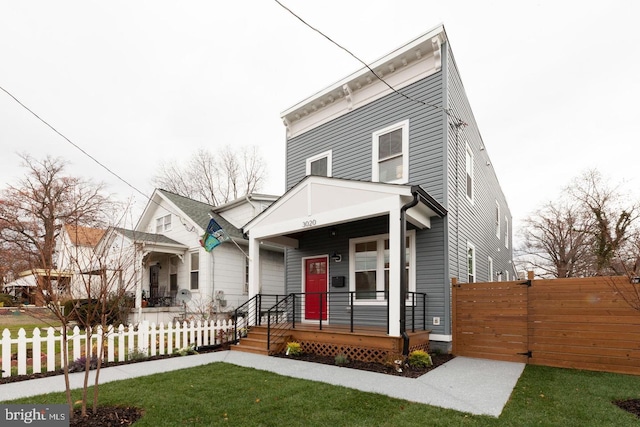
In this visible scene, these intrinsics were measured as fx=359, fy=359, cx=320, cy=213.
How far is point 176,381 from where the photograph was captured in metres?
5.78

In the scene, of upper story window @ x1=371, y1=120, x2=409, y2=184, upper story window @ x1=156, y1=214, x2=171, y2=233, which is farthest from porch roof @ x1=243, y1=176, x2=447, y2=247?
upper story window @ x1=156, y1=214, x2=171, y2=233

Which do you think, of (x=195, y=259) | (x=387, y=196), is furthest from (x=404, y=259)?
(x=195, y=259)

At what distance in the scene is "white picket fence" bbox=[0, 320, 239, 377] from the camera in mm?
6227

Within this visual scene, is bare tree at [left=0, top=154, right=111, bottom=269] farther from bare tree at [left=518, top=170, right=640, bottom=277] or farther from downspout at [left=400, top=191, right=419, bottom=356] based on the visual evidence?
bare tree at [left=518, top=170, right=640, bottom=277]

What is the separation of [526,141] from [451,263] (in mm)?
14404

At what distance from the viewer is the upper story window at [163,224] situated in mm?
16547

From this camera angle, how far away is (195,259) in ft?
49.0

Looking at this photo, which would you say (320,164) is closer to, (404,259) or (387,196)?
(387,196)

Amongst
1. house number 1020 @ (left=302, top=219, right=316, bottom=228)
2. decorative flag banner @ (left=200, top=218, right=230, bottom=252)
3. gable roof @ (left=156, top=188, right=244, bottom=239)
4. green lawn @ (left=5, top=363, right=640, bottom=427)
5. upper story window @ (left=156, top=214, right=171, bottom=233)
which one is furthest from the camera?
upper story window @ (left=156, top=214, right=171, bottom=233)

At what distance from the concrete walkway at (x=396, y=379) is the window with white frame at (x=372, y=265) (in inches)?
93.0

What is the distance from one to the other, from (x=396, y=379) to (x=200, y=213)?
12.3 meters

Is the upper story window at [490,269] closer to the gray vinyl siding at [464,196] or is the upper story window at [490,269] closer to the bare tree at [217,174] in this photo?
the gray vinyl siding at [464,196]

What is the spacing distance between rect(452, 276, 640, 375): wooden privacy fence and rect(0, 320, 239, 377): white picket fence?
6.17 metres

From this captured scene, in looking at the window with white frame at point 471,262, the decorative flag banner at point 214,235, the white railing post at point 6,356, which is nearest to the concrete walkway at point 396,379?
the white railing post at point 6,356
